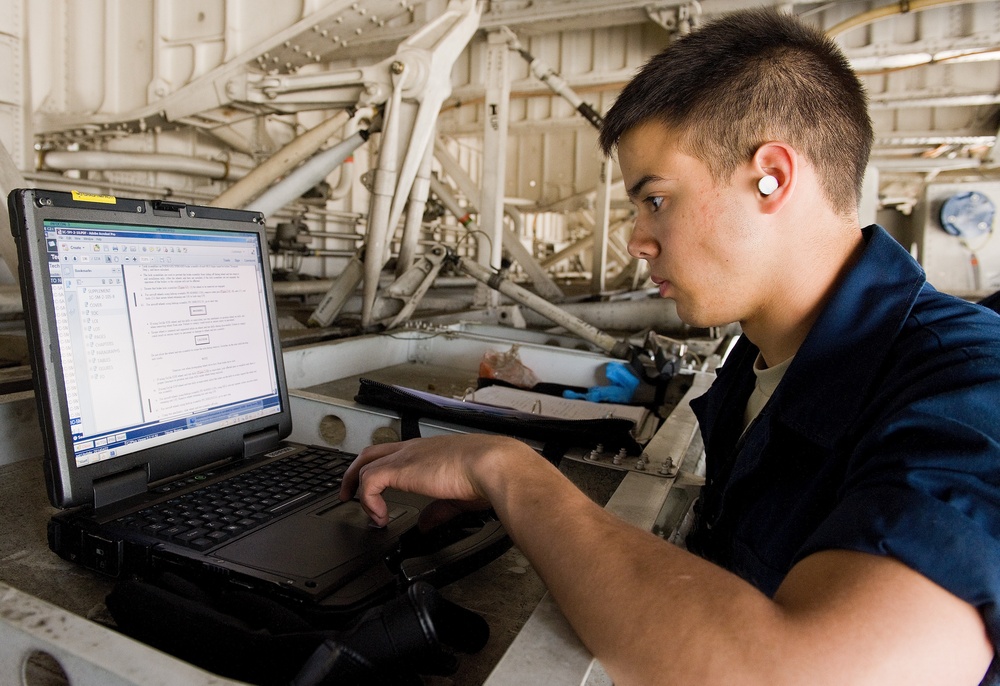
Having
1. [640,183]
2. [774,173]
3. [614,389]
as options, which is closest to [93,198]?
[640,183]

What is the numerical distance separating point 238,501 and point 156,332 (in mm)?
249

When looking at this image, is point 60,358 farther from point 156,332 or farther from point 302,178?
point 302,178

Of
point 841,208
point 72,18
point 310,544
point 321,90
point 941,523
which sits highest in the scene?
point 72,18

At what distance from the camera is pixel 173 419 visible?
889mm

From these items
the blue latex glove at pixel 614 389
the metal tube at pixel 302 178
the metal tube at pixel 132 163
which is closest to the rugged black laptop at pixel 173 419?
the blue latex glove at pixel 614 389

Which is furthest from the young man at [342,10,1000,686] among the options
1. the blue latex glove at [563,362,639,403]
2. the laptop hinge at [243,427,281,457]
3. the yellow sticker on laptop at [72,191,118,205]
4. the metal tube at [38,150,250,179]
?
the metal tube at [38,150,250,179]

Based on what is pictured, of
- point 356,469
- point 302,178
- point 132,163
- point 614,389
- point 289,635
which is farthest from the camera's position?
point 132,163

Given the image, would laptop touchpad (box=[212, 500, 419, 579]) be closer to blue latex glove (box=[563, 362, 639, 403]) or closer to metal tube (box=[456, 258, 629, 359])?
blue latex glove (box=[563, 362, 639, 403])

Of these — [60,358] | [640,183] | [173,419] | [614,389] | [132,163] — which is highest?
[132,163]

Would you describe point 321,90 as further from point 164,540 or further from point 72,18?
point 164,540

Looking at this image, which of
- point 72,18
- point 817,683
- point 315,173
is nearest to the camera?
point 817,683

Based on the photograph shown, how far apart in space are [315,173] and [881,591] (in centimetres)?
278

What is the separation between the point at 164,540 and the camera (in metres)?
0.74

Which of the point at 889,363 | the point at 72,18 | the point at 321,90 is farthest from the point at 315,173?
the point at 889,363
